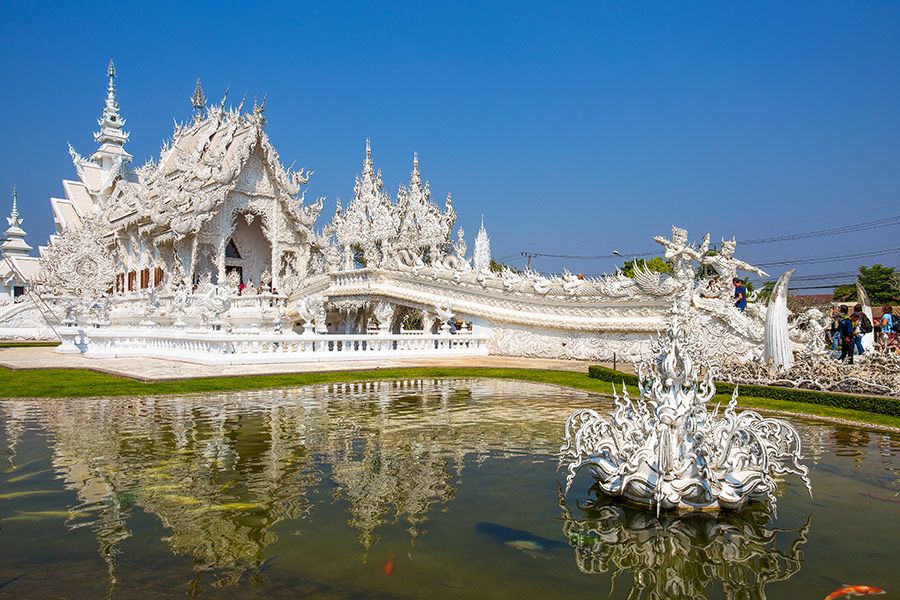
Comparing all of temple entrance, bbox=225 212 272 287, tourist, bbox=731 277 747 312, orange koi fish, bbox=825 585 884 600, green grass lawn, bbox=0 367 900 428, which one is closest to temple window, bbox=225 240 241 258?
temple entrance, bbox=225 212 272 287

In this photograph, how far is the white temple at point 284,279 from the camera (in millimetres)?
17797

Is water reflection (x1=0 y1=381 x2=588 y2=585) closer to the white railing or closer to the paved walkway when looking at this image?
the paved walkway

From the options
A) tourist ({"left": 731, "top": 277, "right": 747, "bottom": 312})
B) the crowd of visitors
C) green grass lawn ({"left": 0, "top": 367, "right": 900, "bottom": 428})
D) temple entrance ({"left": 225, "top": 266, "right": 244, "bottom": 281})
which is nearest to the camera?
green grass lawn ({"left": 0, "top": 367, "right": 900, "bottom": 428})

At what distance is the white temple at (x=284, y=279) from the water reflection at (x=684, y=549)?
6295 mm

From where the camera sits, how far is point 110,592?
3.68m

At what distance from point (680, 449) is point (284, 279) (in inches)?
1136

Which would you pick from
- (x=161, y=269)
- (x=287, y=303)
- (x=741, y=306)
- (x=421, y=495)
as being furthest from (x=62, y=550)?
(x=161, y=269)

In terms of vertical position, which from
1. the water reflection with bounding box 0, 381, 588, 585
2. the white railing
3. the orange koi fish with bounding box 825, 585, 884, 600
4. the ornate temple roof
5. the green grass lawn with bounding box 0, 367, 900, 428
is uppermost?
the ornate temple roof

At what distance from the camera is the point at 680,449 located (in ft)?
16.8

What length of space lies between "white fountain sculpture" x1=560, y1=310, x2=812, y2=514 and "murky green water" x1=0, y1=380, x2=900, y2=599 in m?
0.20

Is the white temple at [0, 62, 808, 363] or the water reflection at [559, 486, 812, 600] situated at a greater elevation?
the white temple at [0, 62, 808, 363]

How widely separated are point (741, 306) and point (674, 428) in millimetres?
13232

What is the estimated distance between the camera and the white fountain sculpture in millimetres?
5020

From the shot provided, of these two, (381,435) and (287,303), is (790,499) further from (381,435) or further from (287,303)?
(287,303)
